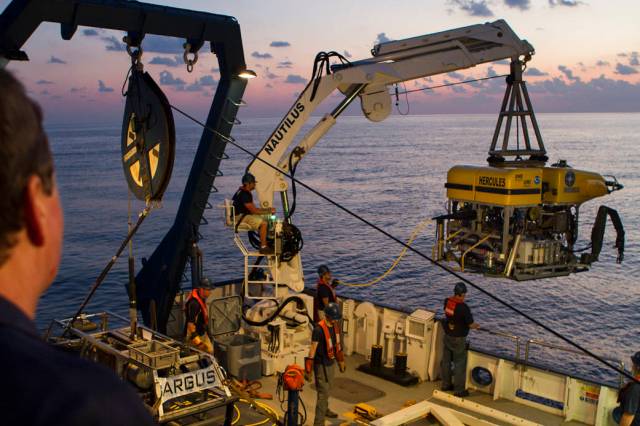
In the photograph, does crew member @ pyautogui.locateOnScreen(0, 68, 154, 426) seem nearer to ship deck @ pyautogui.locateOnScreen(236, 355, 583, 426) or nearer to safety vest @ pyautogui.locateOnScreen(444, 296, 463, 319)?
ship deck @ pyautogui.locateOnScreen(236, 355, 583, 426)

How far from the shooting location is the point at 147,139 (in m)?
6.90

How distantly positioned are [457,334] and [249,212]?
4.13 metres

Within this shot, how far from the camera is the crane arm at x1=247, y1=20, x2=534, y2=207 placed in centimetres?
1195

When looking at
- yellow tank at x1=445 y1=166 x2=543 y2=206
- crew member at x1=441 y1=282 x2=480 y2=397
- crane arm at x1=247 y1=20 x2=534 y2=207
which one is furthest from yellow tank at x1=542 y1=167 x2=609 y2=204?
crane arm at x1=247 y1=20 x2=534 y2=207

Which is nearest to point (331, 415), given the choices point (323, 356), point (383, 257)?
point (323, 356)

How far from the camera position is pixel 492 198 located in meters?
11.0

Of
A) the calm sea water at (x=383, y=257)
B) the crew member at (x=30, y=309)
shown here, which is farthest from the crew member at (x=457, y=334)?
the calm sea water at (x=383, y=257)

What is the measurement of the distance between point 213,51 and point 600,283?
1005 inches

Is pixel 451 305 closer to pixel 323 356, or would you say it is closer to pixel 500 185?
pixel 500 185

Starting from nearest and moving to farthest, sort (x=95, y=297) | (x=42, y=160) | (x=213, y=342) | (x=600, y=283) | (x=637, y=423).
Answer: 1. (x=42, y=160)
2. (x=637, y=423)
3. (x=213, y=342)
4. (x=95, y=297)
5. (x=600, y=283)

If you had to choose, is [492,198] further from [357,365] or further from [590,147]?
[590,147]

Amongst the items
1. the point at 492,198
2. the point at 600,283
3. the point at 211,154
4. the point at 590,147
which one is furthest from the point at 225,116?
the point at 590,147

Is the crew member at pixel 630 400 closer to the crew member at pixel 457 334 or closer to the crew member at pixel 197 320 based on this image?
the crew member at pixel 457 334

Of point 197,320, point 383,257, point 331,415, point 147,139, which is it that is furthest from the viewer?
point 383,257
